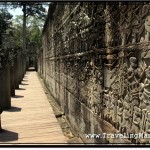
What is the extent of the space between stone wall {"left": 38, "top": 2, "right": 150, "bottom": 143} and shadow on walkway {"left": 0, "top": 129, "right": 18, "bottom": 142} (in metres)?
1.10

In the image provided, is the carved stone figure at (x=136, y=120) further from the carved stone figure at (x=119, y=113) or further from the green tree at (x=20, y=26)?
the green tree at (x=20, y=26)

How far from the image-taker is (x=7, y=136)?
5637mm

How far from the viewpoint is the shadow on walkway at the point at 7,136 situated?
5.44 metres

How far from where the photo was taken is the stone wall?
122 inches

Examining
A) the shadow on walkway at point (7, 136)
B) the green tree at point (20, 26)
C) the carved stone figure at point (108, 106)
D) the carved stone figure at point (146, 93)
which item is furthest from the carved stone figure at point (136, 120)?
the green tree at point (20, 26)

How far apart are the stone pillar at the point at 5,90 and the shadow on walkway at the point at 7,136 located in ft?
8.42

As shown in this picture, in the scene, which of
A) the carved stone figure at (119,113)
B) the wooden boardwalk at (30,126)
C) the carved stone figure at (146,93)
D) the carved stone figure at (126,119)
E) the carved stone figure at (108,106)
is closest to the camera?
the carved stone figure at (146,93)

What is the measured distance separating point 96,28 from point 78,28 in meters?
1.39

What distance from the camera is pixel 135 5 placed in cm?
319

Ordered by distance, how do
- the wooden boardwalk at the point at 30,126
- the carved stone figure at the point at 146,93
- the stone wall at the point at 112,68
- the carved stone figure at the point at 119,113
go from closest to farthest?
1. the carved stone figure at the point at 146,93
2. the stone wall at the point at 112,68
3. the carved stone figure at the point at 119,113
4. the wooden boardwalk at the point at 30,126

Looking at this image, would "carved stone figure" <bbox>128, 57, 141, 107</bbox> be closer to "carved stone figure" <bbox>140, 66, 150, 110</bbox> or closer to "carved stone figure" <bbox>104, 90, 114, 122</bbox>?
"carved stone figure" <bbox>140, 66, 150, 110</bbox>

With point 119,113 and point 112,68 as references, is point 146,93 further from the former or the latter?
point 112,68

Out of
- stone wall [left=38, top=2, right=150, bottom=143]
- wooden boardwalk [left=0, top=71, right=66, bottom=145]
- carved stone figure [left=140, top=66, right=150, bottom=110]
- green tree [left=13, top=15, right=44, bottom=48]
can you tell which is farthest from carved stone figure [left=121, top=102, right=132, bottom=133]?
green tree [left=13, top=15, right=44, bottom=48]

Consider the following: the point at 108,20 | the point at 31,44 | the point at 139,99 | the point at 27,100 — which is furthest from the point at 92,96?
the point at 31,44
